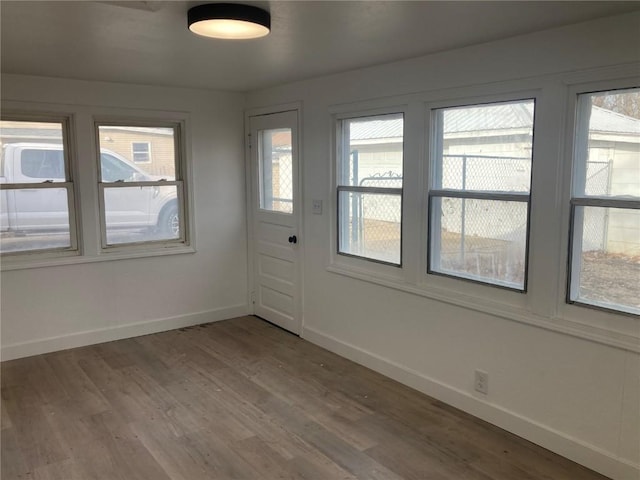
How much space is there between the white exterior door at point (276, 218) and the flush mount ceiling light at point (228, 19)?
1994 mm

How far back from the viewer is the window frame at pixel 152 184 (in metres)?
4.42

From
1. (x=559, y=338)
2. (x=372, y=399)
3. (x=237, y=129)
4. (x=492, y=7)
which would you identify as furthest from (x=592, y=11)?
(x=237, y=129)

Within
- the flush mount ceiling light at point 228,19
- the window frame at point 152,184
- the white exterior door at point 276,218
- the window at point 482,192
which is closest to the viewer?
the flush mount ceiling light at point 228,19

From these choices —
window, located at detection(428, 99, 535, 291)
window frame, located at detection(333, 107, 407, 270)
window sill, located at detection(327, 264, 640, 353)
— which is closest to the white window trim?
window frame, located at detection(333, 107, 407, 270)

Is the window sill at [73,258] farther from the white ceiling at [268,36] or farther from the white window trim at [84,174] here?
the white ceiling at [268,36]

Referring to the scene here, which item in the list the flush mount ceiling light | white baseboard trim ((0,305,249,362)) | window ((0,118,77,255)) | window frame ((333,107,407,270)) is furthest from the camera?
white baseboard trim ((0,305,249,362))

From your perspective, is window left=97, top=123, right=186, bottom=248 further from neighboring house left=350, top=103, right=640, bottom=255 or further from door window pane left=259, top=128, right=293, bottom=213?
neighboring house left=350, top=103, right=640, bottom=255

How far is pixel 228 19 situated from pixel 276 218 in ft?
8.83


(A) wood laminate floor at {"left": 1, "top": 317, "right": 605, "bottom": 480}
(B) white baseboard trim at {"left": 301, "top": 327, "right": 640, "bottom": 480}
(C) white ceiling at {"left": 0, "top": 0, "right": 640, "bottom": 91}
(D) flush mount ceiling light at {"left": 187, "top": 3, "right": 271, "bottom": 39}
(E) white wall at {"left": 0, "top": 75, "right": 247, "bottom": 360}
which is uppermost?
(C) white ceiling at {"left": 0, "top": 0, "right": 640, "bottom": 91}

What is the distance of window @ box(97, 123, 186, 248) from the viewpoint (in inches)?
177

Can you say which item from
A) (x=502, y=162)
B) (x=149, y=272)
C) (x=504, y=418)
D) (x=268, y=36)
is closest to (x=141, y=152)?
(x=149, y=272)

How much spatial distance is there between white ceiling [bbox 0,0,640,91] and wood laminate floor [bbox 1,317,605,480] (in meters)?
2.22

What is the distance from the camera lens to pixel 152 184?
4.70m

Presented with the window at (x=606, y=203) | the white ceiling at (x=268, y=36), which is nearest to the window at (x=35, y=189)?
the white ceiling at (x=268, y=36)
